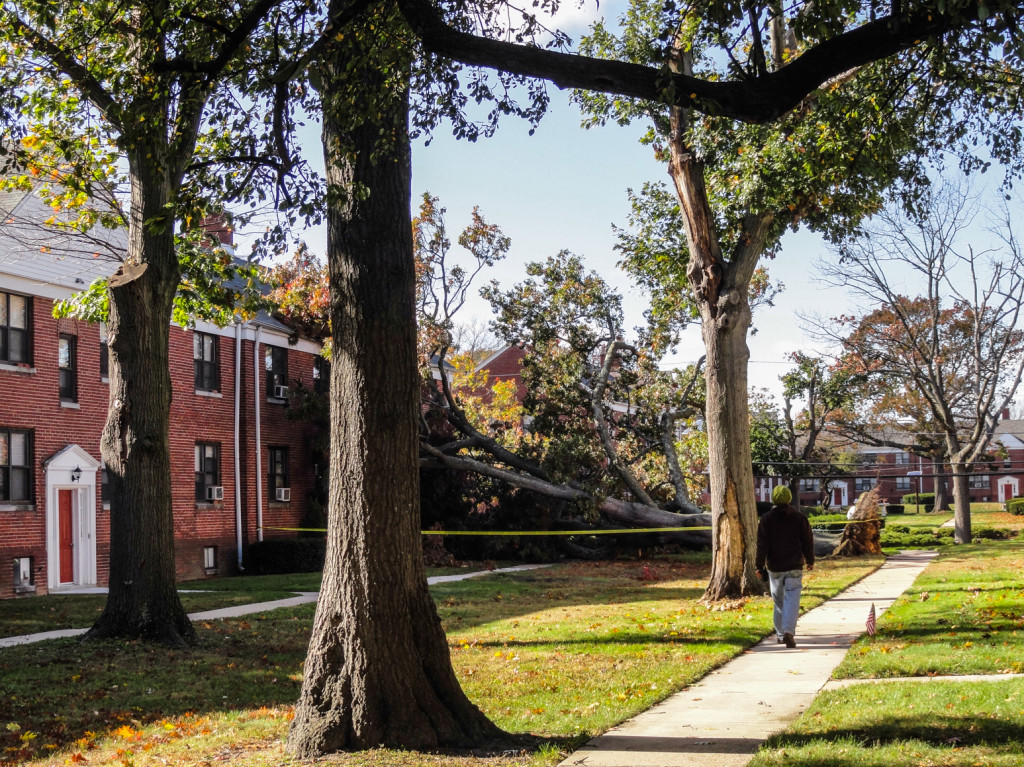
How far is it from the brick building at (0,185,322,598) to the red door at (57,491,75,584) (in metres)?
0.03

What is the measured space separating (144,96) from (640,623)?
888cm

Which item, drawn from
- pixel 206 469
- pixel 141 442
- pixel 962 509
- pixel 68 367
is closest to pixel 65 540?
pixel 68 367

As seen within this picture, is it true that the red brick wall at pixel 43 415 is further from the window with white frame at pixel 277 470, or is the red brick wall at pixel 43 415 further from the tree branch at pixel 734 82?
the tree branch at pixel 734 82

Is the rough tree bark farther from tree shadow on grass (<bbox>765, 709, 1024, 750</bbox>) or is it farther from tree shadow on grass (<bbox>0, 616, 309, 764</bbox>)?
tree shadow on grass (<bbox>765, 709, 1024, 750</bbox>)

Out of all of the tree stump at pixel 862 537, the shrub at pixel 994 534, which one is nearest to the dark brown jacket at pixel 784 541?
the tree stump at pixel 862 537

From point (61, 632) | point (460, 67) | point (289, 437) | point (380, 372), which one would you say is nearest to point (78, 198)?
point (61, 632)

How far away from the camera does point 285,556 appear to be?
2739 centimetres

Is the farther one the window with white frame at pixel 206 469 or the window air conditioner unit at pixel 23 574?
the window with white frame at pixel 206 469

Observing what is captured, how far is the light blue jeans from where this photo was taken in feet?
37.1

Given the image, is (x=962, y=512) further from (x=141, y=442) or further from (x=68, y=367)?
(x=141, y=442)

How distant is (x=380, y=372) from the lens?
7.13 meters

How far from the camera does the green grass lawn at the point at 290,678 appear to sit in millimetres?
7551

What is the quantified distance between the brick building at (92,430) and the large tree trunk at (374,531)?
1049 cm

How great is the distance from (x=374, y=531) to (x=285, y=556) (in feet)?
69.9
